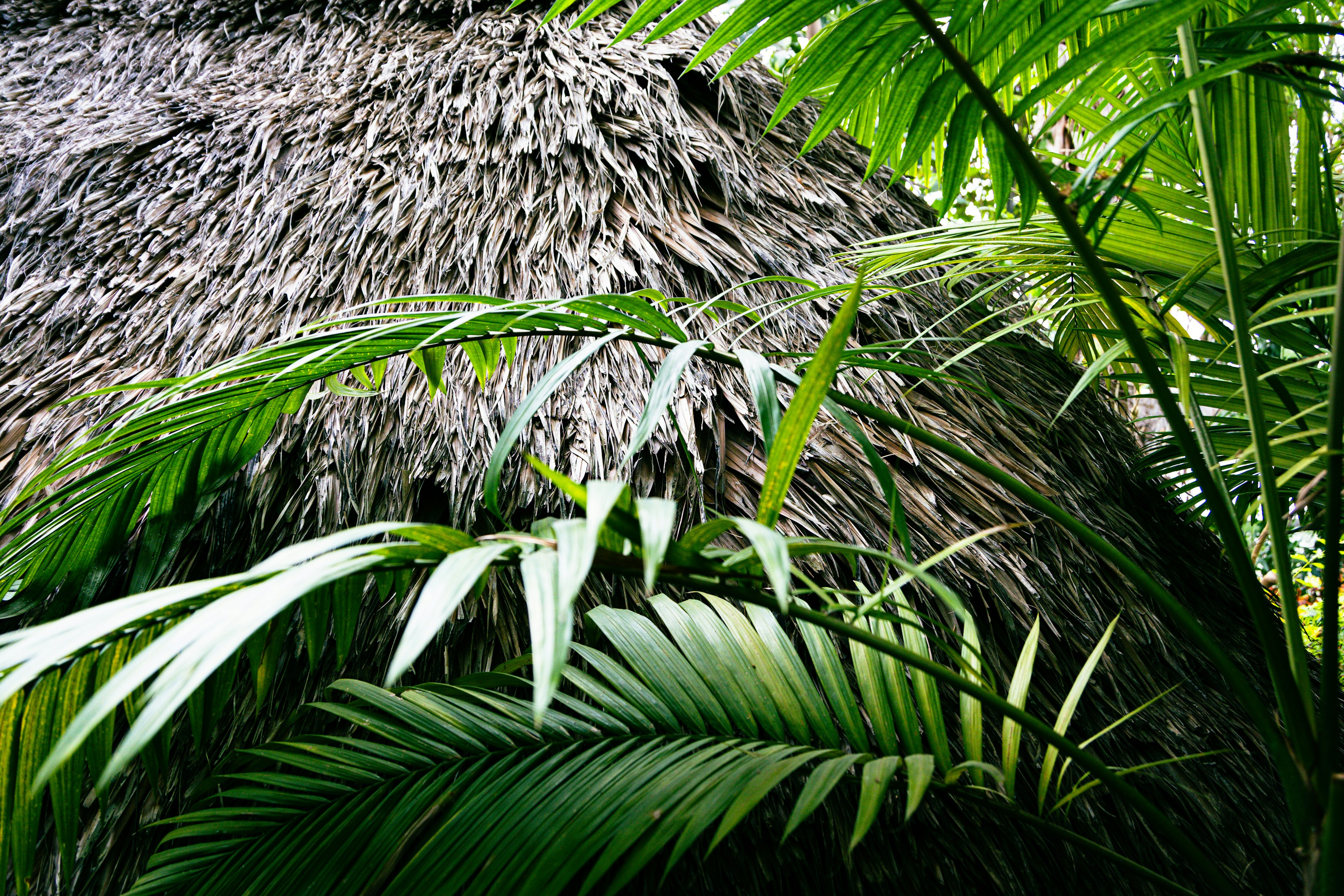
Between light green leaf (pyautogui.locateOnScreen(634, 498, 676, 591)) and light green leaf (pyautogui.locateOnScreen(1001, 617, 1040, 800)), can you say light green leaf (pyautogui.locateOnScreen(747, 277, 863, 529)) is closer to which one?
light green leaf (pyautogui.locateOnScreen(634, 498, 676, 591))

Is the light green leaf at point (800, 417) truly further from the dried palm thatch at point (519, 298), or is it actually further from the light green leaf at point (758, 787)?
the dried palm thatch at point (519, 298)

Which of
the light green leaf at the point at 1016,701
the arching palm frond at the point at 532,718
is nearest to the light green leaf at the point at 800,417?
the arching palm frond at the point at 532,718

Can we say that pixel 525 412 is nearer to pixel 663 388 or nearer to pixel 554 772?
pixel 663 388

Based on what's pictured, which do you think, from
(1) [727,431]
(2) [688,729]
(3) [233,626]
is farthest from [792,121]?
(3) [233,626]

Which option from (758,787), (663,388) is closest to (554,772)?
(758,787)

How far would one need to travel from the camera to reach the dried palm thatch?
29.7 inches

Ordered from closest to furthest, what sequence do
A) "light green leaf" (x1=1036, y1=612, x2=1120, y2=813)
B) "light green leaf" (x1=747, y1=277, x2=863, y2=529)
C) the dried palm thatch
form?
"light green leaf" (x1=747, y1=277, x2=863, y2=529) → "light green leaf" (x1=1036, y1=612, x2=1120, y2=813) → the dried palm thatch

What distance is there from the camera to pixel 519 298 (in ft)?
3.06

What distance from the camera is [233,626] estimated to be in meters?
0.31

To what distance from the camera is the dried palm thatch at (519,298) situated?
0.75m

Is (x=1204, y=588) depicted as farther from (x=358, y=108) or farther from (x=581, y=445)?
(x=358, y=108)

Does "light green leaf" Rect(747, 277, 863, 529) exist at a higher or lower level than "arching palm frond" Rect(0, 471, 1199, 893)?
higher

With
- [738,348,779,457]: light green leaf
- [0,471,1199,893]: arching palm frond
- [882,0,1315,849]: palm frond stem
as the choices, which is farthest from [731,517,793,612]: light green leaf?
[882,0,1315,849]: palm frond stem

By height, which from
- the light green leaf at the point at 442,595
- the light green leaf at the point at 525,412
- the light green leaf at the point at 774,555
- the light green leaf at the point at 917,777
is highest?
the light green leaf at the point at 525,412
